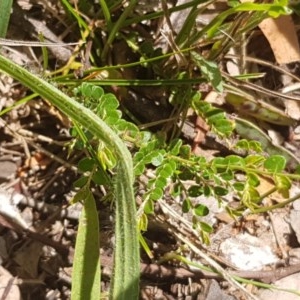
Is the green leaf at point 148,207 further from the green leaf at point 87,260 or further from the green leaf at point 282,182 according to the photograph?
the green leaf at point 282,182

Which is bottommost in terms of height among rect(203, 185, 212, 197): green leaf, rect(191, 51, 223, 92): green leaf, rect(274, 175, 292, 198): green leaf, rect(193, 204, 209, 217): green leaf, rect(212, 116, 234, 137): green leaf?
rect(193, 204, 209, 217): green leaf

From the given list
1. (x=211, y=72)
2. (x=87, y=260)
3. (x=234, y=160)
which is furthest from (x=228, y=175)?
(x=87, y=260)

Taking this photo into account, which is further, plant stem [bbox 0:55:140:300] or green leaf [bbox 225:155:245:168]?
green leaf [bbox 225:155:245:168]

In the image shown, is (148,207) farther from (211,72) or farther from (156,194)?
(211,72)

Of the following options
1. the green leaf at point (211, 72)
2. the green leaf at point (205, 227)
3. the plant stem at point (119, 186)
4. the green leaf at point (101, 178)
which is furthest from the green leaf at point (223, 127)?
the plant stem at point (119, 186)

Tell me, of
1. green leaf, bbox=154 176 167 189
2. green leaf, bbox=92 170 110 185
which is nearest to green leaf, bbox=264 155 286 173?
green leaf, bbox=154 176 167 189

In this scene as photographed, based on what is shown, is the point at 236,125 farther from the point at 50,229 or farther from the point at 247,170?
the point at 50,229

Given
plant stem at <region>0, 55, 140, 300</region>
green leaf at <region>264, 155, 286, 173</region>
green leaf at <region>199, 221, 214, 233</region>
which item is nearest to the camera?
plant stem at <region>0, 55, 140, 300</region>

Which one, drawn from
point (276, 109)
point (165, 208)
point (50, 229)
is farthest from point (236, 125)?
point (50, 229)

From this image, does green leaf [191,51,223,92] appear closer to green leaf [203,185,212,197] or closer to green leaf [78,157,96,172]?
green leaf [203,185,212,197]
